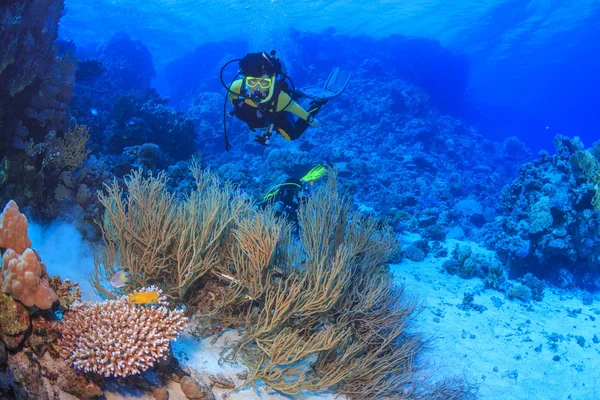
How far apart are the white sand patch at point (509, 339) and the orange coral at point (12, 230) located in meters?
6.06

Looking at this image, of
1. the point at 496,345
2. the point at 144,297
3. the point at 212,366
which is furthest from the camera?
the point at 496,345

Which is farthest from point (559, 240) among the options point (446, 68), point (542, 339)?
point (446, 68)

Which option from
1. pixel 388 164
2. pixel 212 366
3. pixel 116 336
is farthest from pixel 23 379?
pixel 388 164

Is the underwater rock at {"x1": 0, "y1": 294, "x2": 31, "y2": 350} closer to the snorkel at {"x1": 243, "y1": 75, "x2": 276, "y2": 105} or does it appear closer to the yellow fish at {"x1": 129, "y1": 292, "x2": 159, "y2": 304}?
the yellow fish at {"x1": 129, "y1": 292, "x2": 159, "y2": 304}

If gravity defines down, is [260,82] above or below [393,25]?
below

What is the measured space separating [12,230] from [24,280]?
0.62 meters

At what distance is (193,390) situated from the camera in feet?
10.2

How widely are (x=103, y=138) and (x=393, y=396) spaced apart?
40.0 ft

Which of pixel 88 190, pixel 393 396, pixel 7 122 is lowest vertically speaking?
pixel 393 396

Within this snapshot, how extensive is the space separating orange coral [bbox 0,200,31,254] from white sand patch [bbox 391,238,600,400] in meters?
6.06

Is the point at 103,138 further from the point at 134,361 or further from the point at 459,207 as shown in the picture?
the point at 459,207

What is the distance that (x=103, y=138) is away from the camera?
11.5 meters

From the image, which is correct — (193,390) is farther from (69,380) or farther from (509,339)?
(509,339)

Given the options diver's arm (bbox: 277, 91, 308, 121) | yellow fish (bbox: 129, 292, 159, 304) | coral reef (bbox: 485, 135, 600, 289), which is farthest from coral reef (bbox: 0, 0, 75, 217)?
coral reef (bbox: 485, 135, 600, 289)
